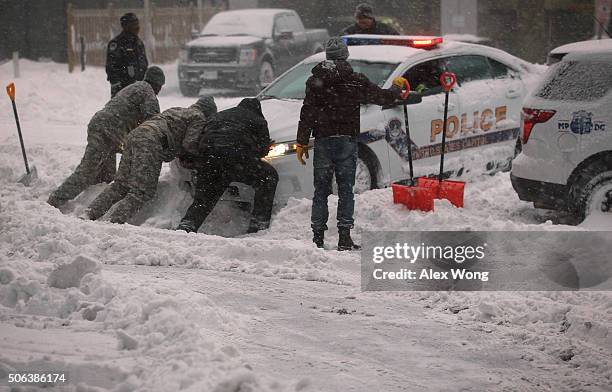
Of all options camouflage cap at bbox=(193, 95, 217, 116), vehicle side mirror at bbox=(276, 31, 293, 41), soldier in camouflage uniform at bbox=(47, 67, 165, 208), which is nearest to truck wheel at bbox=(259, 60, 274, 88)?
vehicle side mirror at bbox=(276, 31, 293, 41)

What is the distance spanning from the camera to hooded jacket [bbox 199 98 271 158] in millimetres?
8852

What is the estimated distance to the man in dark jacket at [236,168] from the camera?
8805mm

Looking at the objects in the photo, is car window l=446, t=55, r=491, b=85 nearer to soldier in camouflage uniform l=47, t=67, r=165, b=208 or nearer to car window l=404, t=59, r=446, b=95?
car window l=404, t=59, r=446, b=95

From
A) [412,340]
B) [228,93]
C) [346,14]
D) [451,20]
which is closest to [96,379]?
[412,340]

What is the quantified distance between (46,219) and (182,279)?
72.9 inches

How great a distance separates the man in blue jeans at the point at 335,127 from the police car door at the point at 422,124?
1.50m

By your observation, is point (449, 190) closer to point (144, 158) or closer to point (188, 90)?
point (144, 158)

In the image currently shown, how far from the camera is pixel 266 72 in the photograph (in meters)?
20.8

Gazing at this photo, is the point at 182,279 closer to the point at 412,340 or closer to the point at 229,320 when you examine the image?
the point at 229,320

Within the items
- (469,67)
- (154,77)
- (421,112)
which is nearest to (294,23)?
(469,67)

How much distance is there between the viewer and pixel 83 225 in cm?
807

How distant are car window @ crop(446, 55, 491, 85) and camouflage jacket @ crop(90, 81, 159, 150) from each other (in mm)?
3342

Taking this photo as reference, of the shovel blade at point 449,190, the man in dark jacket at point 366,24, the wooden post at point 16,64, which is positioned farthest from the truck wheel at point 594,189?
the wooden post at point 16,64

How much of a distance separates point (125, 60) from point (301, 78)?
2.54 metres
